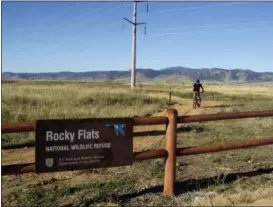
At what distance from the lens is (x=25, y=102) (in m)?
26.6

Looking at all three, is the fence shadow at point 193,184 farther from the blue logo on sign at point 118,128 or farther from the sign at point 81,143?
the blue logo on sign at point 118,128

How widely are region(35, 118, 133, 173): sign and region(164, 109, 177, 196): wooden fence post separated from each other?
57 centimetres

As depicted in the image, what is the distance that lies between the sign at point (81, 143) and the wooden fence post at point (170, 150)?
567 mm

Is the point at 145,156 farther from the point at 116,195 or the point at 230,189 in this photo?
the point at 230,189

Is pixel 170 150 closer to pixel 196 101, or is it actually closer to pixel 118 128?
pixel 118 128

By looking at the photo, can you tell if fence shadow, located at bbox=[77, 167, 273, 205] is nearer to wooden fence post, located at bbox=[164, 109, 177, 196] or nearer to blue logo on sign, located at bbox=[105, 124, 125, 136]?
wooden fence post, located at bbox=[164, 109, 177, 196]

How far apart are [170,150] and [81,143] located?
4.49ft

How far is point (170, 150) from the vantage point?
693cm

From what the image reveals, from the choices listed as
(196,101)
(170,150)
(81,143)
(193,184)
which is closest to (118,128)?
(81,143)

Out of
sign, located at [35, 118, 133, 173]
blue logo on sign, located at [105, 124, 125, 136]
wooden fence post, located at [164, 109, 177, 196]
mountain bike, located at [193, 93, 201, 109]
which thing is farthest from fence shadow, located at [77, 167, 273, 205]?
mountain bike, located at [193, 93, 201, 109]

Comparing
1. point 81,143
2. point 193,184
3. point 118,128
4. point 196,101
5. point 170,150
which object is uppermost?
point 118,128

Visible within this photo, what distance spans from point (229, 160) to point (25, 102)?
18.3 meters

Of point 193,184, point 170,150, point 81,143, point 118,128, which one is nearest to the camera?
point 81,143

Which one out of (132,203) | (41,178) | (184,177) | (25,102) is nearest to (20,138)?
(41,178)
